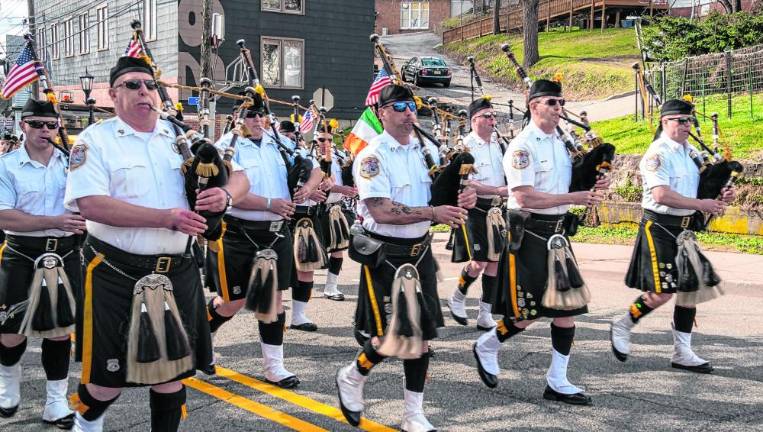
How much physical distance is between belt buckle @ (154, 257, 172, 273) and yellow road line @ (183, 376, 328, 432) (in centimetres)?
154

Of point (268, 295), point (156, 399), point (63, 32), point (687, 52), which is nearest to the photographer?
point (156, 399)

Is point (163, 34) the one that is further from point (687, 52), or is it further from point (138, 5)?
point (687, 52)

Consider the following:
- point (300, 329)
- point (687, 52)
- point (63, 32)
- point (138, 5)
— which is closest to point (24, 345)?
point (300, 329)

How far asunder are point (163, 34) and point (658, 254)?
990 inches

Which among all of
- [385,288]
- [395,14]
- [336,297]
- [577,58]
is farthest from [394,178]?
[395,14]

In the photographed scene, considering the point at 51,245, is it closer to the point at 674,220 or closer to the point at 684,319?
the point at 674,220

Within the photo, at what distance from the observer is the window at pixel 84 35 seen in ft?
115

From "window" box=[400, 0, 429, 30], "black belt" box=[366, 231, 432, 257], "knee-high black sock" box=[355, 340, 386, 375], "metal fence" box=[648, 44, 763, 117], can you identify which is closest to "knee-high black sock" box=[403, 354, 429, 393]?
"knee-high black sock" box=[355, 340, 386, 375]

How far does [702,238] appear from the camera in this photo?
493 inches

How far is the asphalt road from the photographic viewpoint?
517 centimetres

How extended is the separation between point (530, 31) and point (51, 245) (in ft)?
102

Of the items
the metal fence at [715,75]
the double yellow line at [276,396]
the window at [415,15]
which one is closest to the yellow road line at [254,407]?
the double yellow line at [276,396]

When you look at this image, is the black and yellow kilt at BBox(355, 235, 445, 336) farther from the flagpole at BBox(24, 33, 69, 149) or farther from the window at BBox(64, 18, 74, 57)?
the window at BBox(64, 18, 74, 57)

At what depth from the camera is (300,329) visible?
8.05 meters
